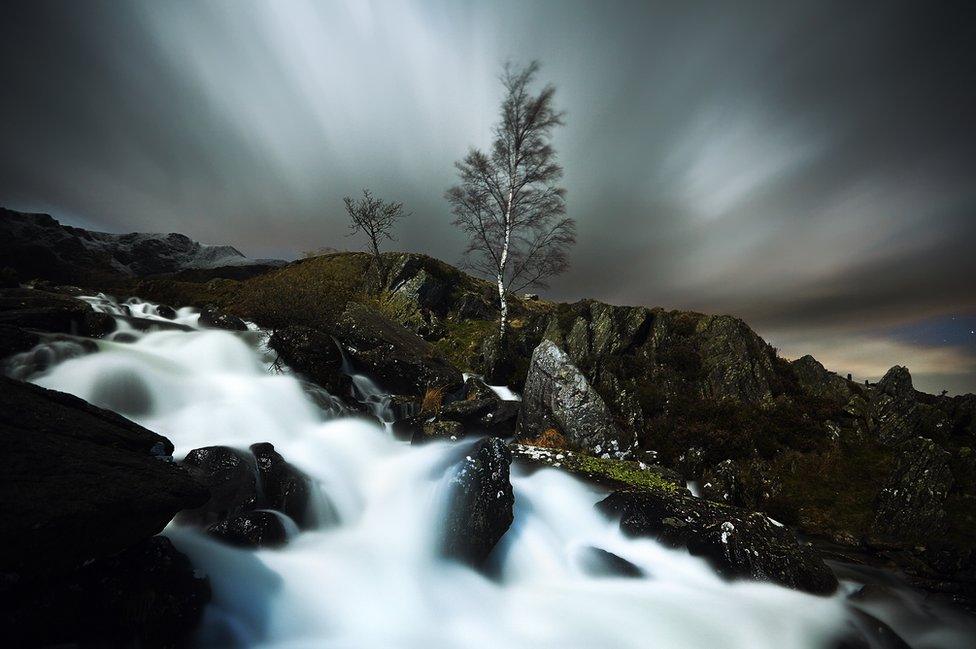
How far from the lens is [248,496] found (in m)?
5.58

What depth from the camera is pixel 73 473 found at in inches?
124

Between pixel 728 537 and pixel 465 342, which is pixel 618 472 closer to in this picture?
pixel 728 537

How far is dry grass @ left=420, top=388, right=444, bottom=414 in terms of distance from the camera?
11153 mm

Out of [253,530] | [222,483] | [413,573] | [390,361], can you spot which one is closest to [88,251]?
[390,361]

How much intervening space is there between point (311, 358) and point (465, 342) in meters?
10.3

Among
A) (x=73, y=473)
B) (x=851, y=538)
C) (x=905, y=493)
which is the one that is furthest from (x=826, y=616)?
(x=73, y=473)

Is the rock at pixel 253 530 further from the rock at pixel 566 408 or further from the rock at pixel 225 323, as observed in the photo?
the rock at pixel 225 323

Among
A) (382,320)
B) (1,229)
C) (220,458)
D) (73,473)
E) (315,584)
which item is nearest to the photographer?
(73,473)

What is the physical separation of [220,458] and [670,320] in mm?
16133

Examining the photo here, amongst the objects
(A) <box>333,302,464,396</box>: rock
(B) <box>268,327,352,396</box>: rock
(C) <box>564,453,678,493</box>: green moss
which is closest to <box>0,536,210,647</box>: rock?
(B) <box>268,327,352,396</box>: rock

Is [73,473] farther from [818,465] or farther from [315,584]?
[818,465]

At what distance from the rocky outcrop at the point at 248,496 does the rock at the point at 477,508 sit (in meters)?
2.58

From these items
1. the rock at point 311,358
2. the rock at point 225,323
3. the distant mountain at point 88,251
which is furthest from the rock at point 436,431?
the distant mountain at point 88,251

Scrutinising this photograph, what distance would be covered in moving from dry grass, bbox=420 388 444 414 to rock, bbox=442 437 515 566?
5068 mm
